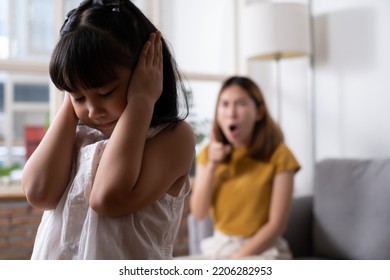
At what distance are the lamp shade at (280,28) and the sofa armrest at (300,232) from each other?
0.62 m

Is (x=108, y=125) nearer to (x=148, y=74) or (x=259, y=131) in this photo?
(x=148, y=74)

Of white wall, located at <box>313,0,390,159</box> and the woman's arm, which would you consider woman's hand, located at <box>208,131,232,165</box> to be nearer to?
the woman's arm

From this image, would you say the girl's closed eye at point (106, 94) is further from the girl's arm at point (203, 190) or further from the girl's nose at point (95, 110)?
the girl's arm at point (203, 190)

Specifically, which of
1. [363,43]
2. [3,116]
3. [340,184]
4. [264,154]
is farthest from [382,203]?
[3,116]

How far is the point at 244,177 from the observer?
1457mm

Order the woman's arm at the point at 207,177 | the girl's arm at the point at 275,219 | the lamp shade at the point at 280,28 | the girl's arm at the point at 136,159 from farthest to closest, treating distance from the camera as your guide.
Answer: the lamp shade at the point at 280,28
the woman's arm at the point at 207,177
the girl's arm at the point at 275,219
the girl's arm at the point at 136,159

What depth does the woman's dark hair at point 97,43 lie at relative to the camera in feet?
1.63

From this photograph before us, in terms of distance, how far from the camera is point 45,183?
1.72 feet

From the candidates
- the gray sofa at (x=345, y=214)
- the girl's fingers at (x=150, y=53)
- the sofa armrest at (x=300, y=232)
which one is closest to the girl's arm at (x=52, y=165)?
the girl's fingers at (x=150, y=53)

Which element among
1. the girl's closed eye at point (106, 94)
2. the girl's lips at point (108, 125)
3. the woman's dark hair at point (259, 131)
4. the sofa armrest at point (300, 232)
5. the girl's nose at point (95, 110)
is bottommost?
the sofa armrest at point (300, 232)

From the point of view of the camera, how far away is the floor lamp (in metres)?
1.88

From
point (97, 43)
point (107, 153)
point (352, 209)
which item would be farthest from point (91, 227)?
point (352, 209)

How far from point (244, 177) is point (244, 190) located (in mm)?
40

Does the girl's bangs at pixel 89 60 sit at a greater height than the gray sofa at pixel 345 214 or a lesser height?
greater
